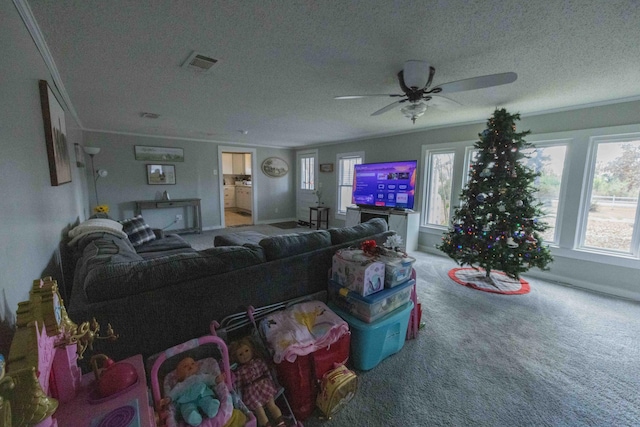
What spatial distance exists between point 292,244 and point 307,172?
5405mm

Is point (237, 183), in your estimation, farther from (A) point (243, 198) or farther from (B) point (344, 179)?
(B) point (344, 179)

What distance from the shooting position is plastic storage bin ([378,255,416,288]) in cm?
184

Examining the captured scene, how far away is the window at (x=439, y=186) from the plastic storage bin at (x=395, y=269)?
2.81 m

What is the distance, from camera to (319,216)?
20.6 feet

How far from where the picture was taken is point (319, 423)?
4.64ft

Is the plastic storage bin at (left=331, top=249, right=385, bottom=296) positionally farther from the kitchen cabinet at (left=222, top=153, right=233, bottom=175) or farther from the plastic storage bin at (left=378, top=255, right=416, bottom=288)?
the kitchen cabinet at (left=222, top=153, right=233, bottom=175)

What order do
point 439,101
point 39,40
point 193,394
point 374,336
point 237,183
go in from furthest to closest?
point 237,183 → point 439,101 → point 374,336 → point 39,40 → point 193,394

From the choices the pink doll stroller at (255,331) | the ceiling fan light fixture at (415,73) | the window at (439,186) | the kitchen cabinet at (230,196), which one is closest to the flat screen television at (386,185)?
the window at (439,186)

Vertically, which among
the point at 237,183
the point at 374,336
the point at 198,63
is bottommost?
the point at 374,336

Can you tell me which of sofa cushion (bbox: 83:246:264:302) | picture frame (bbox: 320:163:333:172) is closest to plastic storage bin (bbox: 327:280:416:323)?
sofa cushion (bbox: 83:246:264:302)

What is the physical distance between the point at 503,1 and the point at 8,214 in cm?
237

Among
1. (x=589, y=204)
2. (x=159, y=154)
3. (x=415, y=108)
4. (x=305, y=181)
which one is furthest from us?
(x=305, y=181)

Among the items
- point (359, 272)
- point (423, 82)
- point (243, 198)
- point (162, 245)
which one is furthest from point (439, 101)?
point (243, 198)

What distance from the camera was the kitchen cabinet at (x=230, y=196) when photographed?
9297mm
